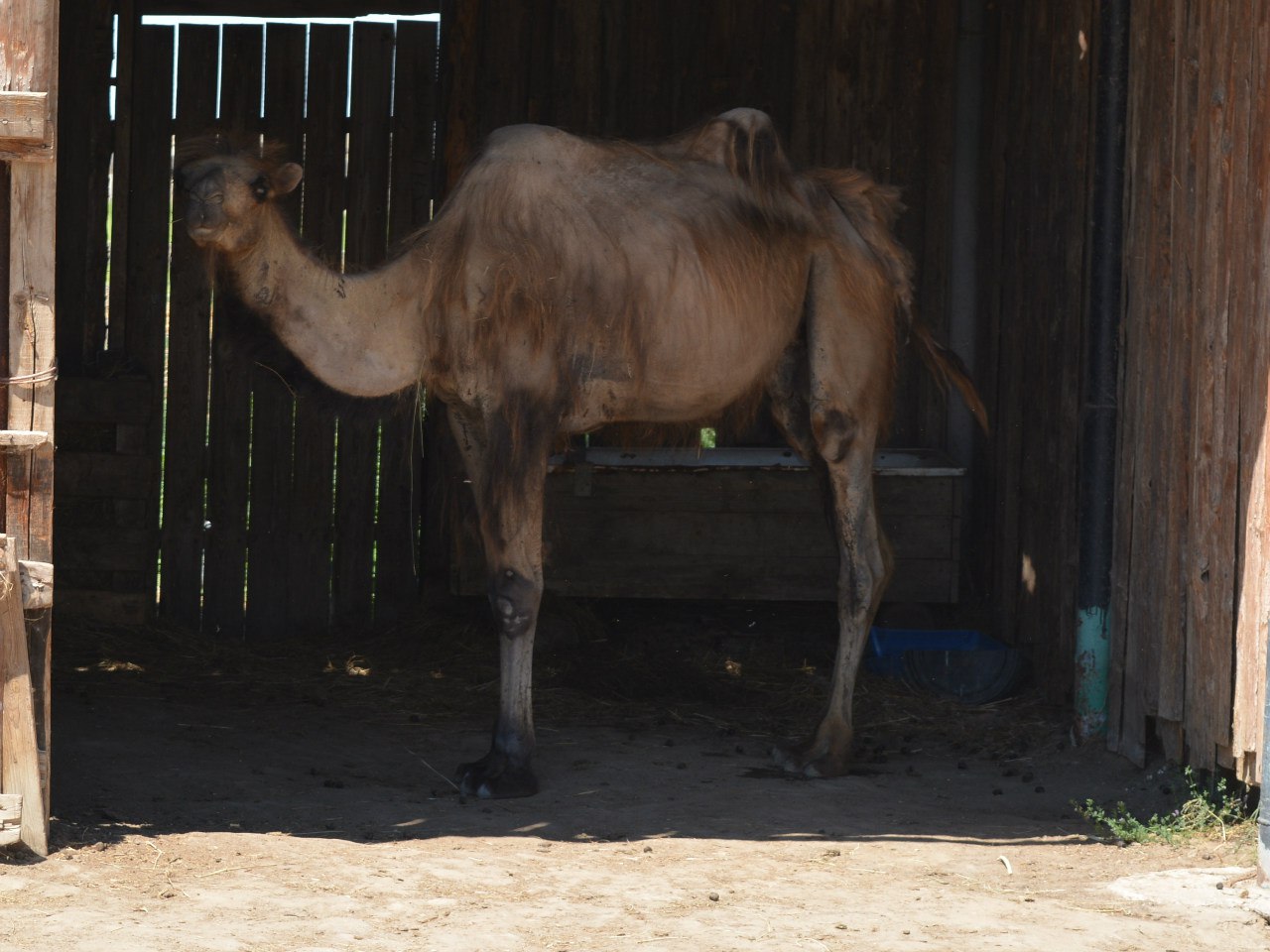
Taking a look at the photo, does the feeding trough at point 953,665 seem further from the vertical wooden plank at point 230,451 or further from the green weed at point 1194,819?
the vertical wooden plank at point 230,451

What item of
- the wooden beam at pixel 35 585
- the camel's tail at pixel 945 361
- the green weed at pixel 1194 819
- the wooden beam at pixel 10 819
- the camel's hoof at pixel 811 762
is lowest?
the camel's hoof at pixel 811 762

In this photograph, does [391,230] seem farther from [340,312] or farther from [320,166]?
[340,312]

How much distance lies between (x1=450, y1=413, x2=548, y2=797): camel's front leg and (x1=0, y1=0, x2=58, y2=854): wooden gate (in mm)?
1560

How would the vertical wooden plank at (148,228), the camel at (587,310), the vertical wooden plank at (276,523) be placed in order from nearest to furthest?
the camel at (587,310)
the vertical wooden plank at (148,228)
the vertical wooden plank at (276,523)

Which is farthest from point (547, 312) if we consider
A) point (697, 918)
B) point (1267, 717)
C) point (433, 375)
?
point (1267, 717)

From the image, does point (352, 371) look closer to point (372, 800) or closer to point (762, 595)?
point (372, 800)

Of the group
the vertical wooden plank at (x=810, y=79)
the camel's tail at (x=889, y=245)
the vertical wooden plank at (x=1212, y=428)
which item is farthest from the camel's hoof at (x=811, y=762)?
the vertical wooden plank at (x=810, y=79)

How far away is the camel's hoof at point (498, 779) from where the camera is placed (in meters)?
5.77

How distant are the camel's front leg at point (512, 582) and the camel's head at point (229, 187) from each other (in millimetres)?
1082

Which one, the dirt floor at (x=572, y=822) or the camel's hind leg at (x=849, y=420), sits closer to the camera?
the dirt floor at (x=572, y=822)

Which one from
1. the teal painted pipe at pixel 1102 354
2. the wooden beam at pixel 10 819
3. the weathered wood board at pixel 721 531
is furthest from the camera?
the weathered wood board at pixel 721 531

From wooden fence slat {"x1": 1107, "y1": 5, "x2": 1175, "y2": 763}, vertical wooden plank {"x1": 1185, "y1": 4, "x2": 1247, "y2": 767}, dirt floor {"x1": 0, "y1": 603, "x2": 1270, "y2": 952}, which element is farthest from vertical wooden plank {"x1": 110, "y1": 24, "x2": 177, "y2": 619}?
vertical wooden plank {"x1": 1185, "y1": 4, "x2": 1247, "y2": 767}

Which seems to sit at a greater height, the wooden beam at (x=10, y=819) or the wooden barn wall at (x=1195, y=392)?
the wooden barn wall at (x=1195, y=392)

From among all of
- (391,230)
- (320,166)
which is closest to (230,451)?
(391,230)
